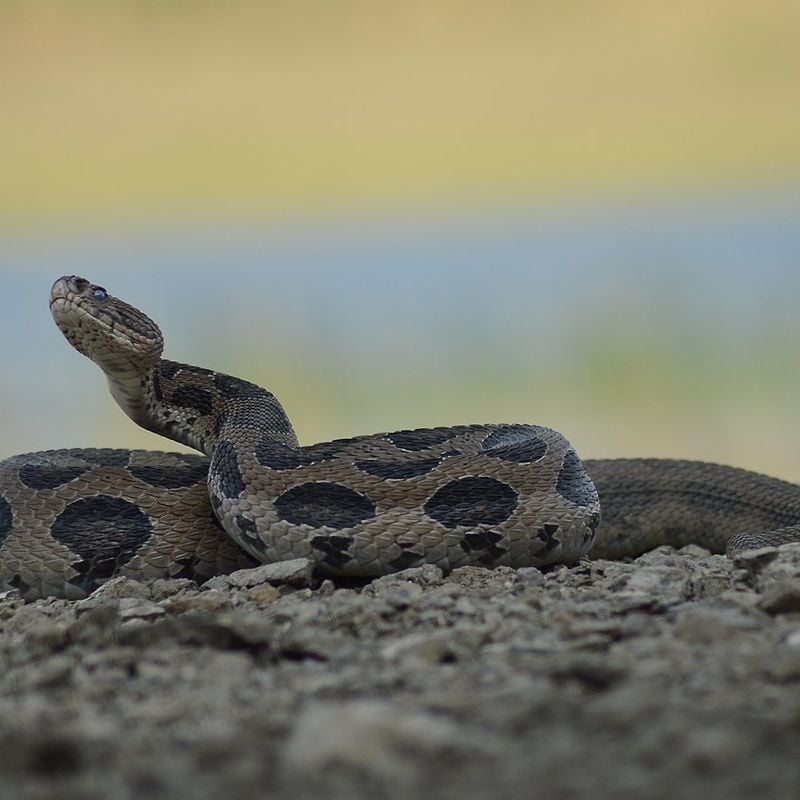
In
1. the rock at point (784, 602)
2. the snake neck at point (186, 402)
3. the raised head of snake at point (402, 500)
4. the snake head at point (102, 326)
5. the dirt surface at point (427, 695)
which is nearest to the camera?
the dirt surface at point (427, 695)

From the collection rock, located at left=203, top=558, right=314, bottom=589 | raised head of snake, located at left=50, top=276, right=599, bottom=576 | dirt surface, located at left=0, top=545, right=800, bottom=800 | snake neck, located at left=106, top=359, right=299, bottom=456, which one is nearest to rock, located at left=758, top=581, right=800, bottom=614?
dirt surface, located at left=0, top=545, right=800, bottom=800

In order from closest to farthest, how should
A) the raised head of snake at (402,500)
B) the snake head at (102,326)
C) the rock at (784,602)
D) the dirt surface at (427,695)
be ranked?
the dirt surface at (427,695), the rock at (784,602), the raised head of snake at (402,500), the snake head at (102,326)

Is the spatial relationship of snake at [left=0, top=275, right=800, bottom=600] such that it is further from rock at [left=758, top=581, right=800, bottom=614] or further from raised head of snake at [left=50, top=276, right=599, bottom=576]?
rock at [left=758, top=581, right=800, bottom=614]

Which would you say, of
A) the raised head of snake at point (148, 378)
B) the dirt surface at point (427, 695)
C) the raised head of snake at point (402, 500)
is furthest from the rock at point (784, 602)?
the raised head of snake at point (148, 378)

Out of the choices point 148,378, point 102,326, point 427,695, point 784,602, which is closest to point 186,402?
point 148,378

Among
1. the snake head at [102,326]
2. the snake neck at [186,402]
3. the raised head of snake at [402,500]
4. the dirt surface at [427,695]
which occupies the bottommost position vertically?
the dirt surface at [427,695]

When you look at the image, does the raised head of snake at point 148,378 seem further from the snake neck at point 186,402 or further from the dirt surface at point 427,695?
the dirt surface at point 427,695

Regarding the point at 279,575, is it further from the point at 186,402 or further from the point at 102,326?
the point at 102,326

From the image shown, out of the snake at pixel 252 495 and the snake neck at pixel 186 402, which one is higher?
the snake neck at pixel 186 402
